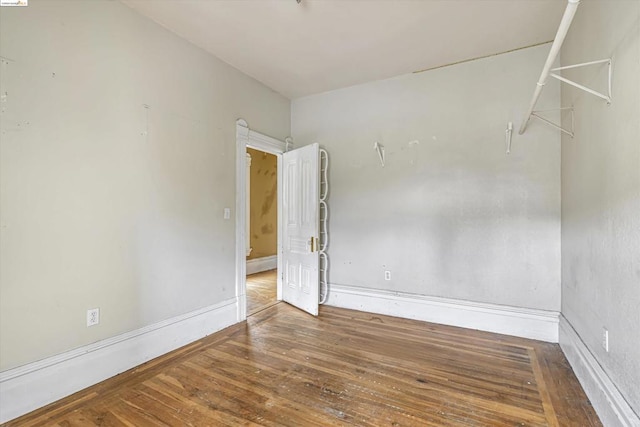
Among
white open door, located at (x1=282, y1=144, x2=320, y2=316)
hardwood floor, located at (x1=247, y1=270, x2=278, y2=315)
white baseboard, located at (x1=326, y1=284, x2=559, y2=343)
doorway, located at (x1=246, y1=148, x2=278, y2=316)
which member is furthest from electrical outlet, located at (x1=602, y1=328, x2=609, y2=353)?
doorway, located at (x1=246, y1=148, x2=278, y2=316)

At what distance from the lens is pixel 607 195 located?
184 centimetres

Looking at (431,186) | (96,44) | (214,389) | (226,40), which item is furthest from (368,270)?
(96,44)

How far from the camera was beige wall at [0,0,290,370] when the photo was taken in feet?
6.28

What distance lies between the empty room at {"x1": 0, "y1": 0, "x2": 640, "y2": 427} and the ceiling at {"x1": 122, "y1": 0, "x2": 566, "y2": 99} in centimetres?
3

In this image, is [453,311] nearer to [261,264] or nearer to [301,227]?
[301,227]

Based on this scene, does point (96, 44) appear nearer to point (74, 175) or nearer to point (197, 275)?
point (74, 175)

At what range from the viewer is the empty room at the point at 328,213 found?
1.88 metres

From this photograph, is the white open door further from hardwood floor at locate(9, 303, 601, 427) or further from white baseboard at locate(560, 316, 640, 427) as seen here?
white baseboard at locate(560, 316, 640, 427)

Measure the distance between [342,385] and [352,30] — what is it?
295cm

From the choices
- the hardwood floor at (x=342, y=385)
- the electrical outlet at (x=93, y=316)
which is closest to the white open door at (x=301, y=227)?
the hardwood floor at (x=342, y=385)

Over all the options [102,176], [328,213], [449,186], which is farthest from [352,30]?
[102,176]

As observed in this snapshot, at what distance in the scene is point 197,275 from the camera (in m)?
3.08

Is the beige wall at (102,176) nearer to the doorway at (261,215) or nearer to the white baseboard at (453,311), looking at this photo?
the white baseboard at (453,311)

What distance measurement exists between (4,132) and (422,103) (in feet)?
12.0
